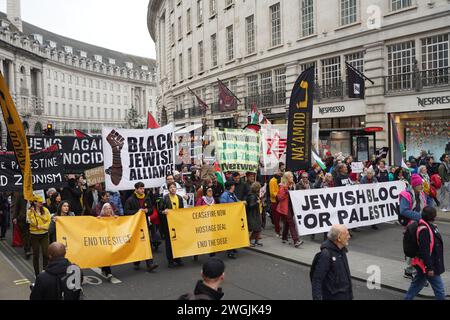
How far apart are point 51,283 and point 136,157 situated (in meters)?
5.74

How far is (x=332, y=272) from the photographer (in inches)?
184

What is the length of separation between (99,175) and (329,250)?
341 inches

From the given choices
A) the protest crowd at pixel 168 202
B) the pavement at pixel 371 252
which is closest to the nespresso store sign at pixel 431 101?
the protest crowd at pixel 168 202

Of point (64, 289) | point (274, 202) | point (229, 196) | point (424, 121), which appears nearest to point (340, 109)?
point (424, 121)

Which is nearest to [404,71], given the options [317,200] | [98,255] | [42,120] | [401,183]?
[401,183]

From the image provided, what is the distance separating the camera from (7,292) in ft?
24.3

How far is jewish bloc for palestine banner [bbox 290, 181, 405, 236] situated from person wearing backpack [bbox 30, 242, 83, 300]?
19.2 ft

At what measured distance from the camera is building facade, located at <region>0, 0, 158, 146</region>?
81.6 meters

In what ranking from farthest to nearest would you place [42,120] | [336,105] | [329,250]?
[42,120]
[336,105]
[329,250]

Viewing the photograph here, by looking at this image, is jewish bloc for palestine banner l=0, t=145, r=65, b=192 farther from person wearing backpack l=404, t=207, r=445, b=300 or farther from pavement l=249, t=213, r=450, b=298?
person wearing backpack l=404, t=207, r=445, b=300

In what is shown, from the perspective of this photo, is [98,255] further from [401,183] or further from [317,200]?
[401,183]

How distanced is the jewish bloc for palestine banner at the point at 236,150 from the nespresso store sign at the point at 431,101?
37.5 ft

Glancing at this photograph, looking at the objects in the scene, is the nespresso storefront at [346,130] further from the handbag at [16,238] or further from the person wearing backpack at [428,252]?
the person wearing backpack at [428,252]
